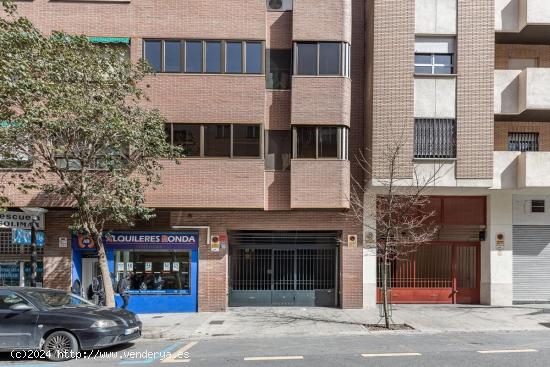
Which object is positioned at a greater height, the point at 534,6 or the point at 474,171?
the point at 534,6

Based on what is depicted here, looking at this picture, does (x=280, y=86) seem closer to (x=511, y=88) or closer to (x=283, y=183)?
(x=283, y=183)

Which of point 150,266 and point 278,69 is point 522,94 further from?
point 150,266

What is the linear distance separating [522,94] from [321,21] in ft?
22.1

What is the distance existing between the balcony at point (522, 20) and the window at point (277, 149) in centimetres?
761

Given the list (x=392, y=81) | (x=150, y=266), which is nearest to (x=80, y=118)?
(x=150, y=266)

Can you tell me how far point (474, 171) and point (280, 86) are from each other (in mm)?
6610

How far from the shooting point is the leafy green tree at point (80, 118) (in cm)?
1068

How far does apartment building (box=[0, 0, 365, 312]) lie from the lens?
15141 millimetres

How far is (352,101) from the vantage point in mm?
16531

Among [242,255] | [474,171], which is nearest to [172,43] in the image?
[242,255]

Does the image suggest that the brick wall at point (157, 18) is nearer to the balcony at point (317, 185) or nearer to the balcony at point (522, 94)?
the balcony at point (317, 185)

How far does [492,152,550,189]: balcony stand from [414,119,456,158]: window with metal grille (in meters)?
1.64

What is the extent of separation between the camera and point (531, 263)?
1689 centimetres

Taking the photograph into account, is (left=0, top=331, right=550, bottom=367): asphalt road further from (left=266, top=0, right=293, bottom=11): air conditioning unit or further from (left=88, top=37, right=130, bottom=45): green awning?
(left=266, top=0, right=293, bottom=11): air conditioning unit
